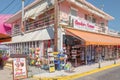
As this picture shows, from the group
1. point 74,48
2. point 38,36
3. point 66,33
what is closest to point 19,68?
point 66,33

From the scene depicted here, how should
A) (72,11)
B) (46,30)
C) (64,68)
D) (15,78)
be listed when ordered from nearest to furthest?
(15,78) < (64,68) < (46,30) < (72,11)

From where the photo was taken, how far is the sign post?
11872 mm

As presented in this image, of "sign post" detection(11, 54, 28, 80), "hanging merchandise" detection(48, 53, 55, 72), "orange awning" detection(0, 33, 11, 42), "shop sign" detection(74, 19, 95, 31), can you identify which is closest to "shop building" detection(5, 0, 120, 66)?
"shop sign" detection(74, 19, 95, 31)

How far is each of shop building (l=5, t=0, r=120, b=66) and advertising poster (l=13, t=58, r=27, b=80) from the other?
537 centimetres

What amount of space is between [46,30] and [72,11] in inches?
198

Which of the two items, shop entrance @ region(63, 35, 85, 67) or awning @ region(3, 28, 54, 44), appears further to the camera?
shop entrance @ region(63, 35, 85, 67)

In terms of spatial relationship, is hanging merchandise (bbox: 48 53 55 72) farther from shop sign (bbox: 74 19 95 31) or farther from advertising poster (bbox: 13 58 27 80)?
shop sign (bbox: 74 19 95 31)

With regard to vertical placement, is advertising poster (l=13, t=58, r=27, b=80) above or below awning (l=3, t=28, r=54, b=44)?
below

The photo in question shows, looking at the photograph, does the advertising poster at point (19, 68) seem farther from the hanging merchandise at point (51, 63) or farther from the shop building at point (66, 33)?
the shop building at point (66, 33)

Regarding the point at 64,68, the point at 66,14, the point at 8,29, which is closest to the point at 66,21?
the point at 66,14

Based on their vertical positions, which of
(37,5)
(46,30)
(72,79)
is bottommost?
(72,79)

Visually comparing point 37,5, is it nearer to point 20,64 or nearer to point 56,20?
point 56,20

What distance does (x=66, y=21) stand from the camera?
1978cm

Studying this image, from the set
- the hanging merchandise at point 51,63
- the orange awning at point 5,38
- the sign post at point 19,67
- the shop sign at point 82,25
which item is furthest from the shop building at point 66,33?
the sign post at point 19,67
